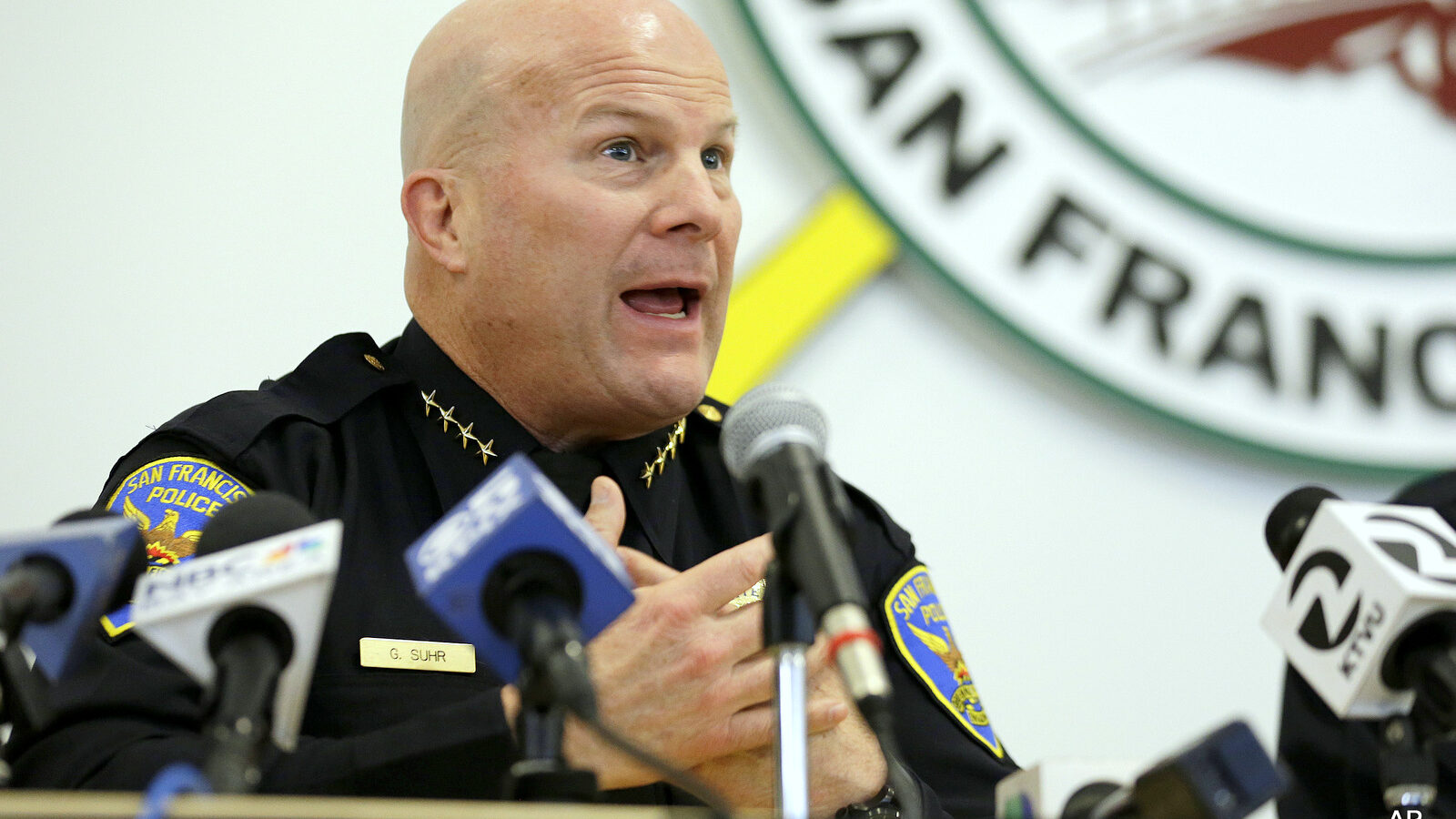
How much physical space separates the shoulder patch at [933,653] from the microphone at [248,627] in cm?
100

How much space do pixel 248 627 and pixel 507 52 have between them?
3.76ft

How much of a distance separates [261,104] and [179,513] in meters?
1.09

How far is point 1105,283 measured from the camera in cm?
270

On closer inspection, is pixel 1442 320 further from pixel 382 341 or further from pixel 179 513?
pixel 179 513

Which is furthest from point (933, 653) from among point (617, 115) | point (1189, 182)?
point (1189, 182)

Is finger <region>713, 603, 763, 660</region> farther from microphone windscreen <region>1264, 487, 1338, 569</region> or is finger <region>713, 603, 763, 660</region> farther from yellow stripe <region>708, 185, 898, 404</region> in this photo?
yellow stripe <region>708, 185, 898, 404</region>

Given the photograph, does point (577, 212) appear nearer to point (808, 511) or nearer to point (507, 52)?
point (507, 52)

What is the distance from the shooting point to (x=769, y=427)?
111cm

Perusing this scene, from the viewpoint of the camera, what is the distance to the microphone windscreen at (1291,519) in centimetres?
141

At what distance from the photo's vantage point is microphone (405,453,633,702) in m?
0.98

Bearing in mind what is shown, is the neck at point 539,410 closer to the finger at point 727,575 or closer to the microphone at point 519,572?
the finger at point 727,575

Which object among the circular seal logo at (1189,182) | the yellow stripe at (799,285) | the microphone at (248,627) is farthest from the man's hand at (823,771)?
the circular seal logo at (1189,182)

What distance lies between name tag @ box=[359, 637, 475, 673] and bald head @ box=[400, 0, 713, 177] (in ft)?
2.15

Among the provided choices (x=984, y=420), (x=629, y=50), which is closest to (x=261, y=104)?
(x=629, y=50)
